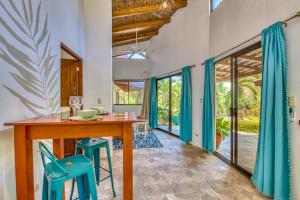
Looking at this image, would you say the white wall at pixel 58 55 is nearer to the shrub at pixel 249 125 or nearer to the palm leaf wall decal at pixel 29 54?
the palm leaf wall decal at pixel 29 54

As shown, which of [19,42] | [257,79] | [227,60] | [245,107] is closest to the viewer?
[19,42]

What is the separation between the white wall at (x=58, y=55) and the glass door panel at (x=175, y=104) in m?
2.60

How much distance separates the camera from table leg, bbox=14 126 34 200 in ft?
4.26

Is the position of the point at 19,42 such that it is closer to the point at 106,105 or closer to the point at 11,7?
the point at 11,7

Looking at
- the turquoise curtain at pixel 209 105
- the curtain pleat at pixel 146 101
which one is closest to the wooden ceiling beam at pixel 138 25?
the curtain pleat at pixel 146 101

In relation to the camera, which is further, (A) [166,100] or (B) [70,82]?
(A) [166,100]

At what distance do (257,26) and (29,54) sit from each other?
114 inches

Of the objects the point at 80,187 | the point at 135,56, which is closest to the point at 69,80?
the point at 80,187

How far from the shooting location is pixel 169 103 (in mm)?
6129

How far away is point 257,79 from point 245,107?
0.51 m

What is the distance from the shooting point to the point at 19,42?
1556 millimetres

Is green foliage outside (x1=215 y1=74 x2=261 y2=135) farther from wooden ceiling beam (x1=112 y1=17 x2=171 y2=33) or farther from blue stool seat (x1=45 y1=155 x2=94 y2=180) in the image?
wooden ceiling beam (x1=112 y1=17 x2=171 y2=33)

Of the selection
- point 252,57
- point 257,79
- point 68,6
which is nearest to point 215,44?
point 252,57

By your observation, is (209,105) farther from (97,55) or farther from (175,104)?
(97,55)
